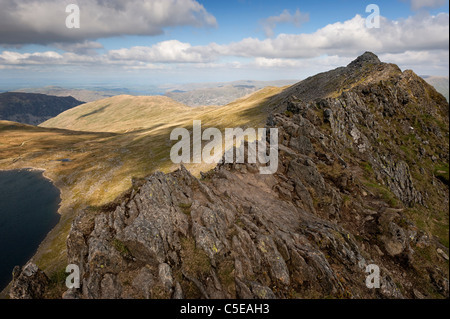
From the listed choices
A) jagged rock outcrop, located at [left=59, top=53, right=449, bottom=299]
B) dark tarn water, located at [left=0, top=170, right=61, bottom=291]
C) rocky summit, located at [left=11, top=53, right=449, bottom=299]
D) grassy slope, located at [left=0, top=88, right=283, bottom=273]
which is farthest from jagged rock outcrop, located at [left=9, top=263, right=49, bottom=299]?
dark tarn water, located at [left=0, top=170, right=61, bottom=291]

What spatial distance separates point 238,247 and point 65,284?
521 inches

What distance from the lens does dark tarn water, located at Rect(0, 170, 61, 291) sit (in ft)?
190

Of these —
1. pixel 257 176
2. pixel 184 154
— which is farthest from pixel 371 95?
pixel 184 154

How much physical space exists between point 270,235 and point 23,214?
317 feet

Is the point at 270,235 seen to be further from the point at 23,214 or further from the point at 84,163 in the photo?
the point at 84,163

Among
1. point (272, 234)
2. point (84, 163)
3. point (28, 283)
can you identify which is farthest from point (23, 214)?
point (272, 234)

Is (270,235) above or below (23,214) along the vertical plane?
above

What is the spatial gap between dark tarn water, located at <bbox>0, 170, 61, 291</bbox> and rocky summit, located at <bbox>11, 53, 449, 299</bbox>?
54526 mm

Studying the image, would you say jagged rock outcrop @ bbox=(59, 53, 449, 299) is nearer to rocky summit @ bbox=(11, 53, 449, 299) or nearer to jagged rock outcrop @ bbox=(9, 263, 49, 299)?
rocky summit @ bbox=(11, 53, 449, 299)

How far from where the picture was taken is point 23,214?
255 feet

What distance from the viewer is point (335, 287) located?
17.9 m

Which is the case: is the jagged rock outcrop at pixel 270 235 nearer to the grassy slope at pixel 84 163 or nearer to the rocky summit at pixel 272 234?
the rocky summit at pixel 272 234

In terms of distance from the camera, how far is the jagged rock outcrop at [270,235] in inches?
623
